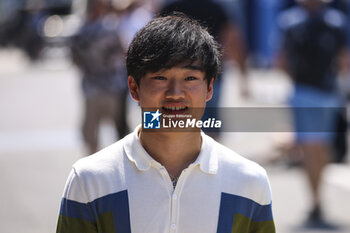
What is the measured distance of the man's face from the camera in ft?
8.26

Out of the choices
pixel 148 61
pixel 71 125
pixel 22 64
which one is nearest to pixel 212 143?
pixel 148 61

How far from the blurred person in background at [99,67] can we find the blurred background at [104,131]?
0.03 meters

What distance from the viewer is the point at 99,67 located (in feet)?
25.3

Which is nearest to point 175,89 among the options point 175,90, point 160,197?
point 175,90

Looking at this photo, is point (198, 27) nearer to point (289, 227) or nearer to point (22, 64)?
point (289, 227)

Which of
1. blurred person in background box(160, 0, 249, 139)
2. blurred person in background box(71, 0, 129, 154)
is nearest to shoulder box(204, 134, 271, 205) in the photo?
blurred person in background box(160, 0, 249, 139)

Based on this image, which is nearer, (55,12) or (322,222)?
(322,222)

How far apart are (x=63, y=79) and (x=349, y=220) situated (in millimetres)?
14563

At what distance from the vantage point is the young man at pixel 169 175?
8.22 feet

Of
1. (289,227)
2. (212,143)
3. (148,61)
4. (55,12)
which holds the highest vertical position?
(55,12)

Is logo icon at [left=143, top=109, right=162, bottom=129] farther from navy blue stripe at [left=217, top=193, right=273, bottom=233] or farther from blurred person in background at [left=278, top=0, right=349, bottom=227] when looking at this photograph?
blurred person in background at [left=278, top=0, right=349, bottom=227]

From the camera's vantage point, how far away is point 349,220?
6754 mm

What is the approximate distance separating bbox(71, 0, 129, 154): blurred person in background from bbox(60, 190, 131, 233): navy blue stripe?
5.19 metres

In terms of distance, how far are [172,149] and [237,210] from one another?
0.99 ft
